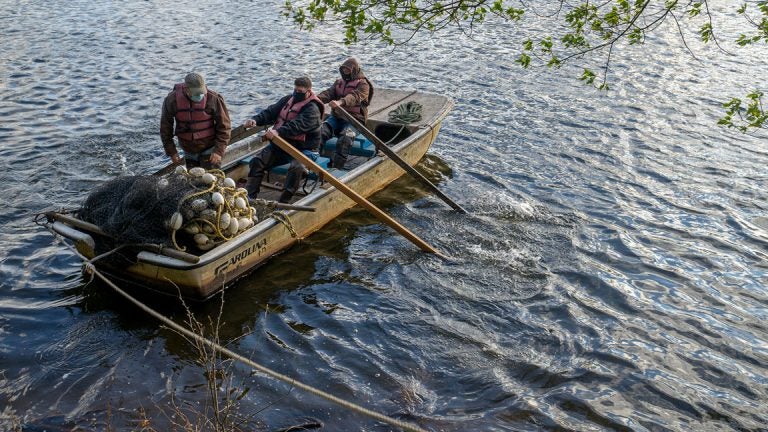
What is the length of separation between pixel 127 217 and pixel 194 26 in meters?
15.9

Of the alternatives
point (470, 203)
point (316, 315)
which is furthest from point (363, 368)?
point (470, 203)

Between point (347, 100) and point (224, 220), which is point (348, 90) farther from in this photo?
point (224, 220)

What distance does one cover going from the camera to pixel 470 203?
452 inches

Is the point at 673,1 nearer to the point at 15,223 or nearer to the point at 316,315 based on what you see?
A: the point at 316,315

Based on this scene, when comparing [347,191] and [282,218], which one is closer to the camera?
[282,218]

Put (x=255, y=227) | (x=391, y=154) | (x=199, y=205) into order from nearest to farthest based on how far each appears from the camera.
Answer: (x=199, y=205)
(x=255, y=227)
(x=391, y=154)

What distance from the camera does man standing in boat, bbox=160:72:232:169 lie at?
9.13 meters

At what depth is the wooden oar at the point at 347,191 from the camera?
349 inches

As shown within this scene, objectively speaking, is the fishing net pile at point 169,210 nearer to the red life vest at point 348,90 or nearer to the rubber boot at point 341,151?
the rubber boot at point 341,151

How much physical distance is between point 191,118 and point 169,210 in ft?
6.56

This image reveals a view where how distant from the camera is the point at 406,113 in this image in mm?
12711

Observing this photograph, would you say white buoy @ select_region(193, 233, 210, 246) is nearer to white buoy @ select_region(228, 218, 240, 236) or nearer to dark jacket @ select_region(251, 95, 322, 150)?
white buoy @ select_region(228, 218, 240, 236)

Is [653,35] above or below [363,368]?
above

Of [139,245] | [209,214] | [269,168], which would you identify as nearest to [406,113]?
[269,168]
